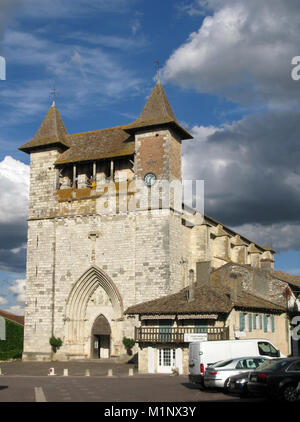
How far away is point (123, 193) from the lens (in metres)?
39.1

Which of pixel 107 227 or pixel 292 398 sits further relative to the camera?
pixel 107 227

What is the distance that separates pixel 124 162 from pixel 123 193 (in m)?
2.76

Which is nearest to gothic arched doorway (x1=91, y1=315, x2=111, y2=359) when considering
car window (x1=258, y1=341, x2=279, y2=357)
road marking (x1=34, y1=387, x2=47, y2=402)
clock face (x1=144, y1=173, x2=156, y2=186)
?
clock face (x1=144, y1=173, x2=156, y2=186)

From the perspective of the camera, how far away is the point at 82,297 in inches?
1569

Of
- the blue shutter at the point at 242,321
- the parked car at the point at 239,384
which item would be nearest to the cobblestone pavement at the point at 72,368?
the blue shutter at the point at 242,321

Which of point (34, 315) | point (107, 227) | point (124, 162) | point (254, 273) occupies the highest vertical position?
point (124, 162)

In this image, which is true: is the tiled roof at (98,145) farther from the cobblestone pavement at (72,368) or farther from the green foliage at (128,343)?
the cobblestone pavement at (72,368)

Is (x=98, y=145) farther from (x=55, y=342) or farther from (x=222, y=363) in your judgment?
(x=222, y=363)

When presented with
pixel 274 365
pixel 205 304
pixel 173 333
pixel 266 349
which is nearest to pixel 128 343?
pixel 173 333

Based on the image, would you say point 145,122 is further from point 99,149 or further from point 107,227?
point 107,227

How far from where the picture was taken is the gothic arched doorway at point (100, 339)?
129 ft

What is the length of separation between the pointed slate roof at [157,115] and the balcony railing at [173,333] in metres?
14.7

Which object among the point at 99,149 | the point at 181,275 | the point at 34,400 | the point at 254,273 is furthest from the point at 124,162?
the point at 34,400

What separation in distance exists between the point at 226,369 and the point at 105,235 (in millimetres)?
21656
